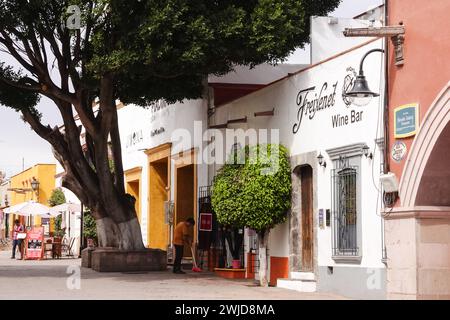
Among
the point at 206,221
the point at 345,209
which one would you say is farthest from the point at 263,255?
the point at 206,221

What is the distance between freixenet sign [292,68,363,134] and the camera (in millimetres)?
16703

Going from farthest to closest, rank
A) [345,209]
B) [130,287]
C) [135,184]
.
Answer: [135,184], [130,287], [345,209]

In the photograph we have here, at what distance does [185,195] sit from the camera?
2772 centimetres

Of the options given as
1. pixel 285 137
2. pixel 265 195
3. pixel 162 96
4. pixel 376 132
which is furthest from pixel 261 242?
pixel 162 96

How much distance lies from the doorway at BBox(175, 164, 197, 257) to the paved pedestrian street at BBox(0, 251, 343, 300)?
4.54 metres

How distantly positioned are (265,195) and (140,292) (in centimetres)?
332

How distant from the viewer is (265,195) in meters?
18.3

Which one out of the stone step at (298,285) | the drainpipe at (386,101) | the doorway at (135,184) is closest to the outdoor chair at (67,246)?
the doorway at (135,184)

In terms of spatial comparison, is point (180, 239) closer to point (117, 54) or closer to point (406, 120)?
point (117, 54)

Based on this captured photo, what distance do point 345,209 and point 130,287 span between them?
15.8 ft

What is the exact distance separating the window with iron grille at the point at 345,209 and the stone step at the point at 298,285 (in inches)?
38.3

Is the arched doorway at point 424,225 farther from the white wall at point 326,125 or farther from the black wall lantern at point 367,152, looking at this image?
the black wall lantern at point 367,152

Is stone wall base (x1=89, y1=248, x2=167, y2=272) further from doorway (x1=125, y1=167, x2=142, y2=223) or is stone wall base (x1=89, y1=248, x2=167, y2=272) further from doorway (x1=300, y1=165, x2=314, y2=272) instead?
doorway (x1=125, y1=167, x2=142, y2=223)
